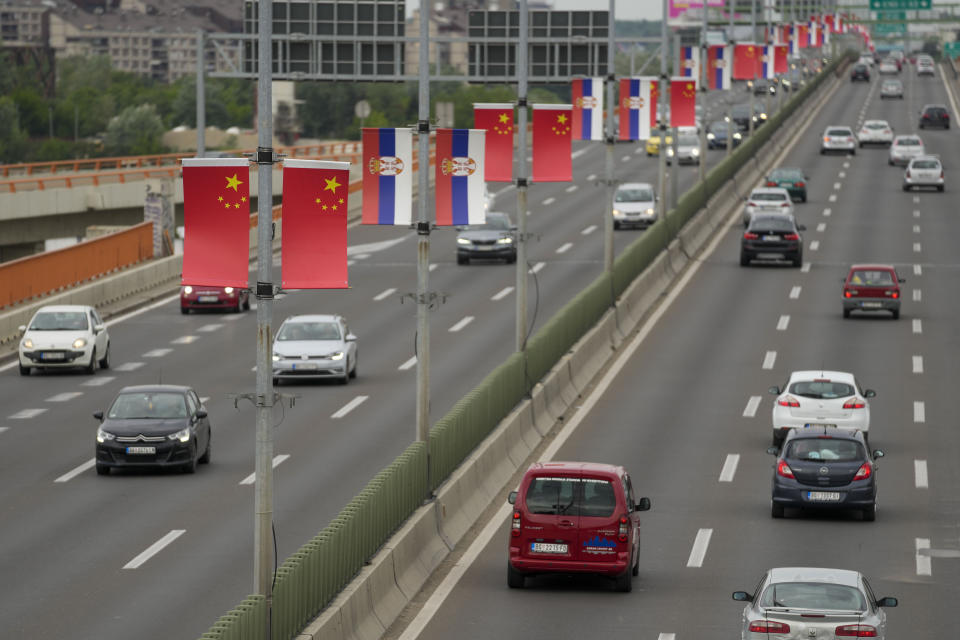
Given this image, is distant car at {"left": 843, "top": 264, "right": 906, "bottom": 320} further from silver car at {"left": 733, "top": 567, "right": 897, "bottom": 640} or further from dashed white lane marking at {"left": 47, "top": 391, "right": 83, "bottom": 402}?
silver car at {"left": 733, "top": 567, "right": 897, "bottom": 640}

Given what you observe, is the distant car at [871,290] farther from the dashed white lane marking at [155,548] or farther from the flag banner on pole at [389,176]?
the dashed white lane marking at [155,548]

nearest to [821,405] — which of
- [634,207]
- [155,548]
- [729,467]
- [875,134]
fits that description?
[729,467]

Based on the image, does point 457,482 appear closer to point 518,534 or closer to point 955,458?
point 518,534

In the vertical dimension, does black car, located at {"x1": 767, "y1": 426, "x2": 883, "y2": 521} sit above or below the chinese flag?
below

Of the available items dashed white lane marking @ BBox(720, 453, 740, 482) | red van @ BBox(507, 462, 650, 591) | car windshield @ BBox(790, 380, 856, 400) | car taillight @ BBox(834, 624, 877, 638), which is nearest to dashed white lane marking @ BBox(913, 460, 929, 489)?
car windshield @ BBox(790, 380, 856, 400)

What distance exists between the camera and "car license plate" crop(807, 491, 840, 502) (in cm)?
2858

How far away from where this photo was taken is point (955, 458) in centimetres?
3425

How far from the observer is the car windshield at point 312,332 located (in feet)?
140

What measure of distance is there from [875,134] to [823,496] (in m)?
81.1

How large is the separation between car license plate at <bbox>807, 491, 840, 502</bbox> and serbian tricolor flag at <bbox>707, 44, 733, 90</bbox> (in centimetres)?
4936

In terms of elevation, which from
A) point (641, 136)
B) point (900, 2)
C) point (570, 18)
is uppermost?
point (900, 2)

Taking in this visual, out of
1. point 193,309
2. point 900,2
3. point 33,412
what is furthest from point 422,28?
point 900,2

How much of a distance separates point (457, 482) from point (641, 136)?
26.7 meters

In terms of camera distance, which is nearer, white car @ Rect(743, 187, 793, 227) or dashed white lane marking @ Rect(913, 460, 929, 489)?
dashed white lane marking @ Rect(913, 460, 929, 489)
